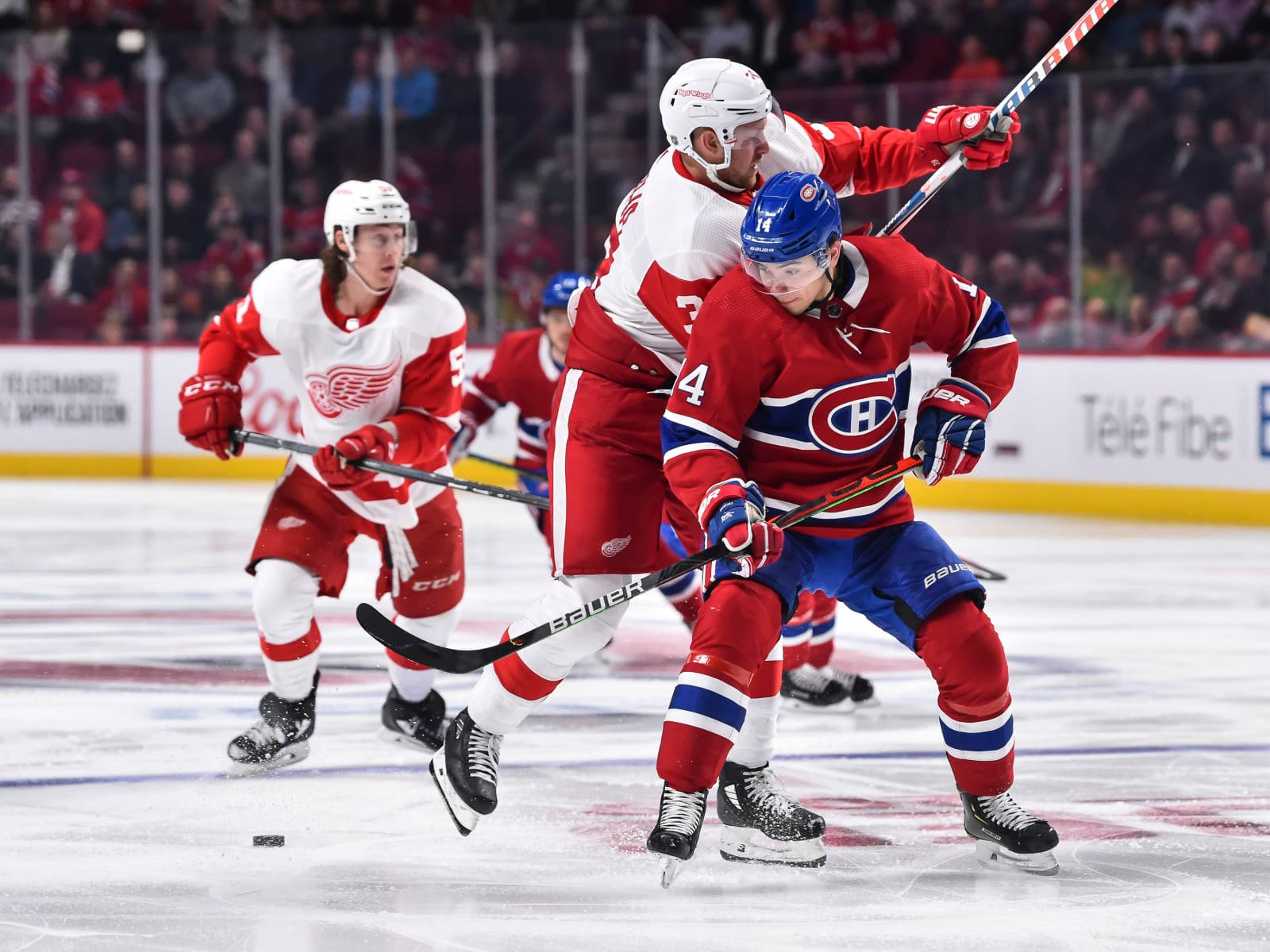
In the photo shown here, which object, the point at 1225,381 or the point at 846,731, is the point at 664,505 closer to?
the point at 846,731

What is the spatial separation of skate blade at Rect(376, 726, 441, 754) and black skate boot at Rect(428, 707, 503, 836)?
63 cm

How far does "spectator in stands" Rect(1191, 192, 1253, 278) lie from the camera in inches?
316

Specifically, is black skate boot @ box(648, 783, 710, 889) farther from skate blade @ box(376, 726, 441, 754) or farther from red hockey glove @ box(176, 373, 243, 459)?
red hockey glove @ box(176, 373, 243, 459)

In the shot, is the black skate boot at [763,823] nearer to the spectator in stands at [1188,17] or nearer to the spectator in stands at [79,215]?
the spectator in stands at [1188,17]

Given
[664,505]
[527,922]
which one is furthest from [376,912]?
[664,505]

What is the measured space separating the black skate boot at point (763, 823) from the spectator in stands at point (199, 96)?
7.50 m

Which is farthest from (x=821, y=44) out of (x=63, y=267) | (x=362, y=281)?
(x=362, y=281)

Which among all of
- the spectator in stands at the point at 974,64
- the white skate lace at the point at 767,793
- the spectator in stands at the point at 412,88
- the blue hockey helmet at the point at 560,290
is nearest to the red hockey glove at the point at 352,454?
the white skate lace at the point at 767,793

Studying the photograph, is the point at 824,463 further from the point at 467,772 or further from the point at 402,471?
the point at 402,471

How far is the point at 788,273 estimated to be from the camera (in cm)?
292

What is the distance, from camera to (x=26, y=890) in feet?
Answer: 9.47

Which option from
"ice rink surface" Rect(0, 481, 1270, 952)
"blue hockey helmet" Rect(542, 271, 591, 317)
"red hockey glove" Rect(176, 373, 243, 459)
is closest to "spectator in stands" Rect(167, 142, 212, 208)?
"ice rink surface" Rect(0, 481, 1270, 952)

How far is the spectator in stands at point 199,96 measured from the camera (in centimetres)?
1002

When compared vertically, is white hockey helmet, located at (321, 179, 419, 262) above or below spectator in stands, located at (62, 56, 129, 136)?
below
